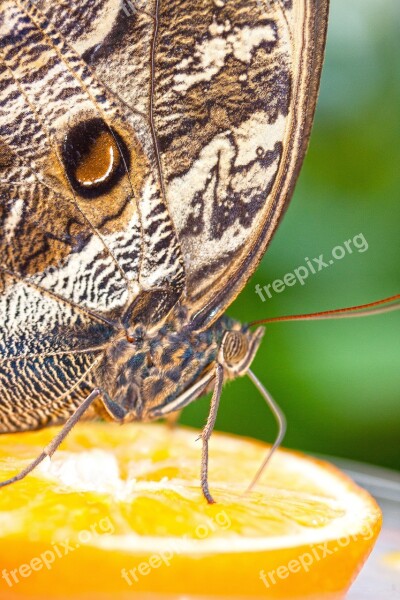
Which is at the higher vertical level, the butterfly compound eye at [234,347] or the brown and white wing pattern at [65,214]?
the brown and white wing pattern at [65,214]

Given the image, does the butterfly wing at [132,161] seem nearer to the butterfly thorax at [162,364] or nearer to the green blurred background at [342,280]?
the butterfly thorax at [162,364]

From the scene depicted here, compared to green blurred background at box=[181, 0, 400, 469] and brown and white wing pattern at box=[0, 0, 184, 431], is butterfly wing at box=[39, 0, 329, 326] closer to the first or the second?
brown and white wing pattern at box=[0, 0, 184, 431]

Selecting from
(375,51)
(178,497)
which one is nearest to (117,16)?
(178,497)

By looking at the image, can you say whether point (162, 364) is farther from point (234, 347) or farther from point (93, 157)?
point (93, 157)

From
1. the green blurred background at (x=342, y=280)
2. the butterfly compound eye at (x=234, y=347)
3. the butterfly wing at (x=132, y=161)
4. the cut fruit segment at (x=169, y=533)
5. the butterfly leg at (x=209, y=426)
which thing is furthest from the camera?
the green blurred background at (x=342, y=280)

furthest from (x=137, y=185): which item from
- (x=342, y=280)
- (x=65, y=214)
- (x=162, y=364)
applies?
(x=342, y=280)

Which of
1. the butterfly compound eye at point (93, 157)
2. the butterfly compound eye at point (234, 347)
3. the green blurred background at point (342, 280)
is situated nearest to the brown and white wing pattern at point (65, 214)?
the butterfly compound eye at point (93, 157)

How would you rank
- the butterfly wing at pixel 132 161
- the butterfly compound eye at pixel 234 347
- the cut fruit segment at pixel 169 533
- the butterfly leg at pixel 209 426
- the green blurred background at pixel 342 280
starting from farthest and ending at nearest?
the green blurred background at pixel 342 280
the butterfly compound eye at pixel 234 347
the butterfly leg at pixel 209 426
the butterfly wing at pixel 132 161
the cut fruit segment at pixel 169 533

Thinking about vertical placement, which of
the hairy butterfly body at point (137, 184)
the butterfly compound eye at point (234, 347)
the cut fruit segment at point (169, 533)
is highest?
the hairy butterfly body at point (137, 184)
